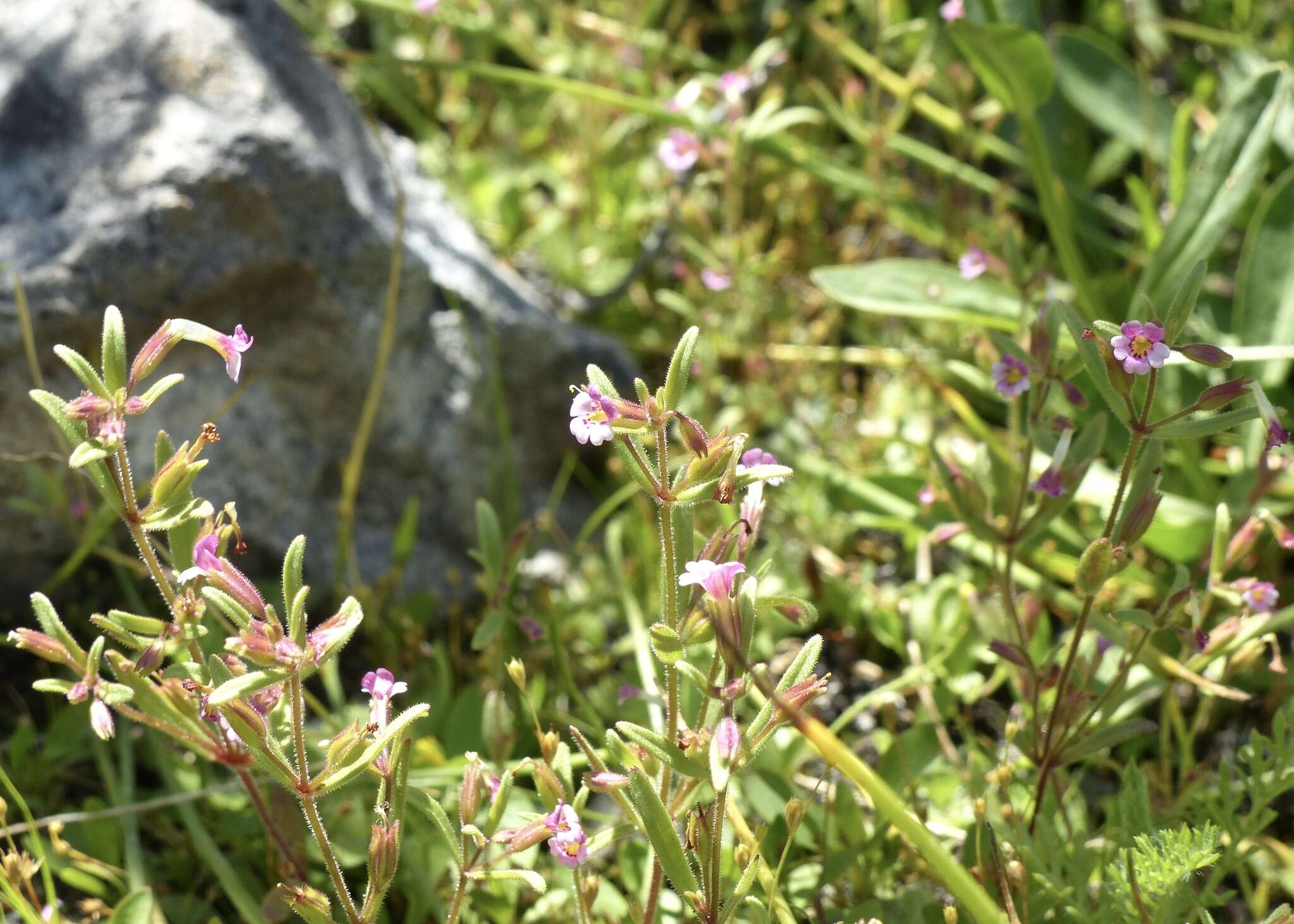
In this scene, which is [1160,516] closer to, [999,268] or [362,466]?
[999,268]

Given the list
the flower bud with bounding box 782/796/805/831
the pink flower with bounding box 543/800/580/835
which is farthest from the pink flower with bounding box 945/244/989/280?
the pink flower with bounding box 543/800/580/835

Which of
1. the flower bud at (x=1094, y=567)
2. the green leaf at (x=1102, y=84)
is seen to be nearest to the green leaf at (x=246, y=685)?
the flower bud at (x=1094, y=567)

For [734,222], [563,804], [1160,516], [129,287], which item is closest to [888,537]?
[1160,516]

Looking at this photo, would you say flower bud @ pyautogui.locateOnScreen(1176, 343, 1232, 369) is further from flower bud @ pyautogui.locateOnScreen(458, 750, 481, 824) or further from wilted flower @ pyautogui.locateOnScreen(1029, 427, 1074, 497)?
flower bud @ pyautogui.locateOnScreen(458, 750, 481, 824)

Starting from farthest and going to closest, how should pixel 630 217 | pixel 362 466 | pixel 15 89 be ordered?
pixel 630 217 < pixel 362 466 < pixel 15 89

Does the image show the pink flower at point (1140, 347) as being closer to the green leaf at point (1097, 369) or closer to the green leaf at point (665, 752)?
the green leaf at point (1097, 369)

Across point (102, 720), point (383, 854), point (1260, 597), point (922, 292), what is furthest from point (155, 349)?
point (922, 292)
